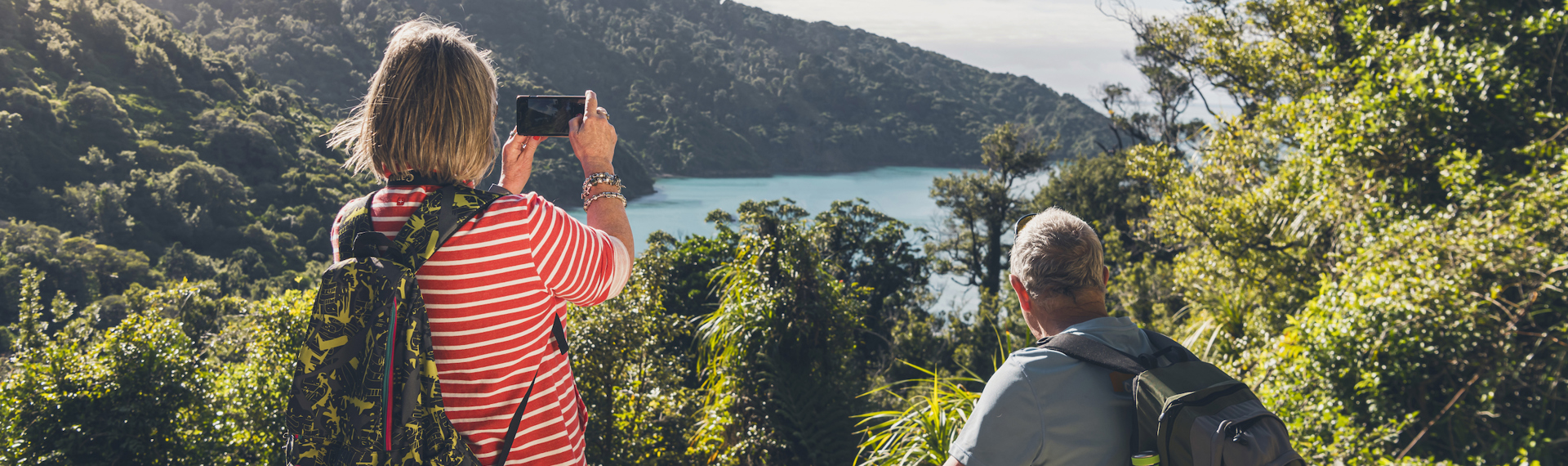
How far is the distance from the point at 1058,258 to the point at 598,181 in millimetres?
881

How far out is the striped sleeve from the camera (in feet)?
3.24

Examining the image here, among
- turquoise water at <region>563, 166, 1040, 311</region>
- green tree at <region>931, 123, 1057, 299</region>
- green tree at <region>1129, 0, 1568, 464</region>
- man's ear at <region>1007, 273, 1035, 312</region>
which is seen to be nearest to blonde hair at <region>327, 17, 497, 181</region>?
man's ear at <region>1007, 273, 1035, 312</region>

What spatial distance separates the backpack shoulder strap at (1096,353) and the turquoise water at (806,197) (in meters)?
21.4

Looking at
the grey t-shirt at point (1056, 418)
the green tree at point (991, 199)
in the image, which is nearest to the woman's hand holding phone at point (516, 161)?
the grey t-shirt at point (1056, 418)

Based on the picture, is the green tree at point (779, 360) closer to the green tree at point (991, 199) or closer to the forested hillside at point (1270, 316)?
the forested hillside at point (1270, 316)

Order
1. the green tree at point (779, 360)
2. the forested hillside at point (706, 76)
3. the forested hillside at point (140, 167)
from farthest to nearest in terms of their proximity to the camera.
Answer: the forested hillside at point (706, 76), the forested hillside at point (140, 167), the green tree at point (779, 360)

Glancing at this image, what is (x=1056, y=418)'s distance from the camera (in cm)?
118

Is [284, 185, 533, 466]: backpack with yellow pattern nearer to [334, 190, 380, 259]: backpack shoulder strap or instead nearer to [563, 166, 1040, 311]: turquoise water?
[334, 190, 380, 259]: backpack shoulder strap

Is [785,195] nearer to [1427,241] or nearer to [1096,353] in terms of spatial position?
[1427,241]

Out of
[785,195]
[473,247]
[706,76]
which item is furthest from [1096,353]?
[706,76]

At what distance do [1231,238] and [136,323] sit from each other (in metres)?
7.81

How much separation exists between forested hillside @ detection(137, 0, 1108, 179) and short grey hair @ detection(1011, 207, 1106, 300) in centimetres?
2468

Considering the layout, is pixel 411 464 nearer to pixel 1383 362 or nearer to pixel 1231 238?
pixel 1383 362

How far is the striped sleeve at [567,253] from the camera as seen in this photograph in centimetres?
99
